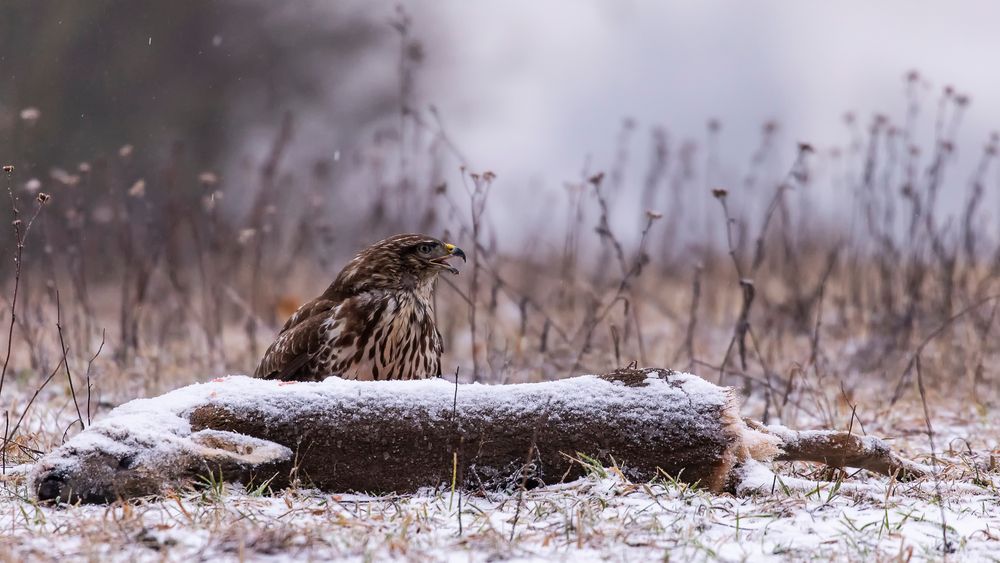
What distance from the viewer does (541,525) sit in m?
3.24

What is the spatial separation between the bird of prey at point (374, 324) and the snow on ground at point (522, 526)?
46.6 inches

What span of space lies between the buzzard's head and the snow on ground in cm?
152

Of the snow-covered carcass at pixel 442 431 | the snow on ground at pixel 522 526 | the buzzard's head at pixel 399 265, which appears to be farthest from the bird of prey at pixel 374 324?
the snow on ground at pixel 522 526

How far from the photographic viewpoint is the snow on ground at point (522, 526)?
2932 mm

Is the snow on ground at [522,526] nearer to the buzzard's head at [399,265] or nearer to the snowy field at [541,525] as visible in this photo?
the snowy field at [541,525]

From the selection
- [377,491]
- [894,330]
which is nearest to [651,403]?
[377,491]

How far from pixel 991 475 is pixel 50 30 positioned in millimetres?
12655

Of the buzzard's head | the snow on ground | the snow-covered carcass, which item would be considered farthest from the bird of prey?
the snow on ground

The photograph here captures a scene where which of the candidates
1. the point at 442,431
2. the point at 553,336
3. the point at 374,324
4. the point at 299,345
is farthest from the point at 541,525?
the point at 553,336

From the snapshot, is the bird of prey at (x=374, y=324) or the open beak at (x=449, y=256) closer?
the bird of prey at (x=374, y=324)

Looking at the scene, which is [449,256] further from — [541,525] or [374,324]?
[541,525]

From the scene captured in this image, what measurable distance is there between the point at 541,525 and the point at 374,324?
5.41 ft

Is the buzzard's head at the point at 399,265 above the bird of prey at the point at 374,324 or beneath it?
above

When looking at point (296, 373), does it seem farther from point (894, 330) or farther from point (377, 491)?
point (894, 330)
